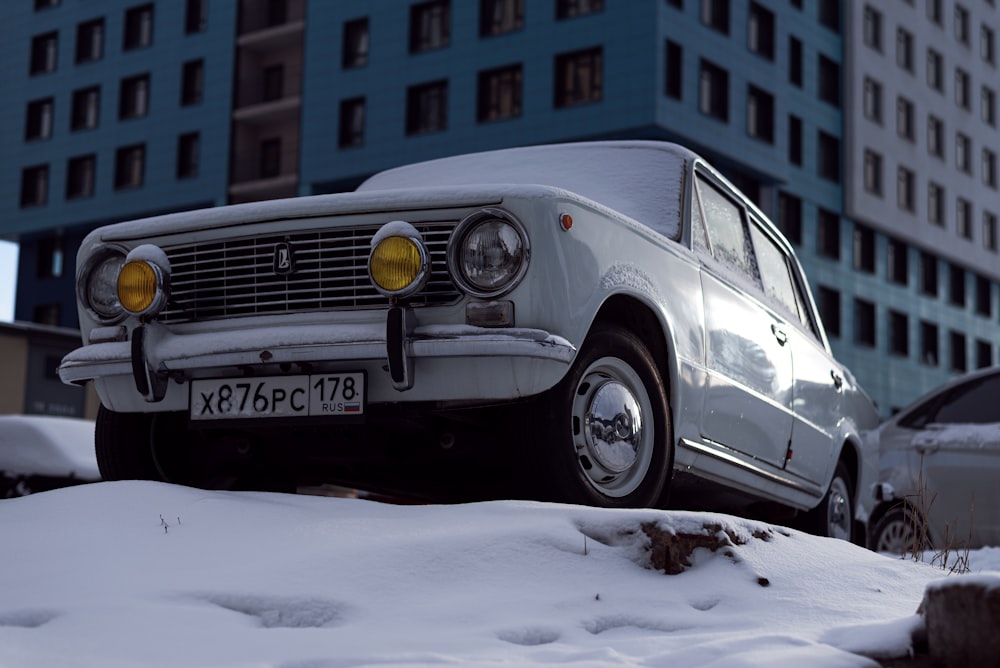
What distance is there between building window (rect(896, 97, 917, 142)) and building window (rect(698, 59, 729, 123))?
11298 millimetres

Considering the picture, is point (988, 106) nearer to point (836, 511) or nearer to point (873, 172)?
point (873, 172)

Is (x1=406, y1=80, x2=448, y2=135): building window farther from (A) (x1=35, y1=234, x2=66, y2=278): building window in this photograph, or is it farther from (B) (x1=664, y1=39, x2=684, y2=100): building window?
(A) (x1=35, y1=234, x2=66, y2=278): building window

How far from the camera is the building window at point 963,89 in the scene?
48500 mm

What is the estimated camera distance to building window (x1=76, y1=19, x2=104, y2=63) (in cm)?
4534

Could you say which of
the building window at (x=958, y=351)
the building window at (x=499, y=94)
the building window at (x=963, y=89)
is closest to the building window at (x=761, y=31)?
the building window at (x=499, y=94)

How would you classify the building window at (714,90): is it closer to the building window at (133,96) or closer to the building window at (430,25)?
the building window at (430,25)

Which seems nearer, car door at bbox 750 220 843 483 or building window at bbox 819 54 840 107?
car door at bbox 750 220 843 483

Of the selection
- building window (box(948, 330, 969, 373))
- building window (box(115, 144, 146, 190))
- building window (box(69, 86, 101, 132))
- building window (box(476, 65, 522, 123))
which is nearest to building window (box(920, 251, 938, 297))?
building window (box(948, 330, 969, 373))

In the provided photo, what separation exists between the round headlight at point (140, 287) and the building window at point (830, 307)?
3621 centimetres

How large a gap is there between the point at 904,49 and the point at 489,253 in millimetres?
43952

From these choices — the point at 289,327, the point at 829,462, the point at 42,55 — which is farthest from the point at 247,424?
the point at 42,55

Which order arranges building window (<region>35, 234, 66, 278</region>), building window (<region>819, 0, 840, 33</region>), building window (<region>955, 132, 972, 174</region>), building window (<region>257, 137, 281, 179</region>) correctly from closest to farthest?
building window (<region>819, 0, 840, 33</region>) → building window (<region>257, 137, 281, 179</region>) → building window (<region>35, 234, 66, 278</region>) → building window (<region>955, 132, 972, 174</region>)

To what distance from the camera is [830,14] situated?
41469mm

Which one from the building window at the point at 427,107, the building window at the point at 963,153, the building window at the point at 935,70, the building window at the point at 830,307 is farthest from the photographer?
the building window at the point at 963,153
